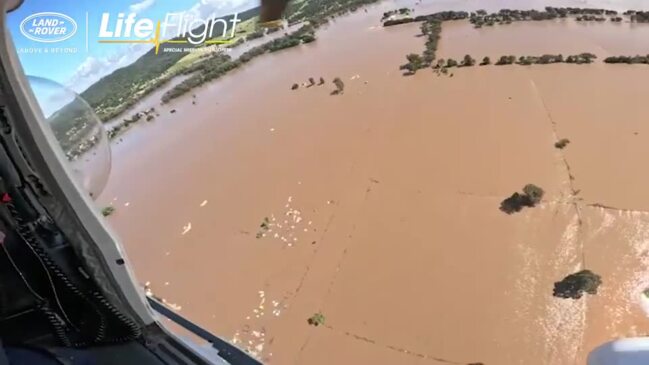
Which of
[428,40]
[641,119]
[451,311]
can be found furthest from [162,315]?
[428,40]

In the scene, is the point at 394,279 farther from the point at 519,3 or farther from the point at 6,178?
the point at 519,3

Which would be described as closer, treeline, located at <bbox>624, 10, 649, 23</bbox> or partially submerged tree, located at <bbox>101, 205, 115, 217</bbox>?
partially submerged tree, located at <bbox>101, 205, 115, 217</bbox>

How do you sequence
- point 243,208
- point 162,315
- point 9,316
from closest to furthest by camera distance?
point 9,316
point 162,315
point 243,208

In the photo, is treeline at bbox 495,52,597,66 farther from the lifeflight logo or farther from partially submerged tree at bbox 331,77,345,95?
the lifeflight logo

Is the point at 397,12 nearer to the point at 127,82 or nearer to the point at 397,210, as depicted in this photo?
the point at 127,82

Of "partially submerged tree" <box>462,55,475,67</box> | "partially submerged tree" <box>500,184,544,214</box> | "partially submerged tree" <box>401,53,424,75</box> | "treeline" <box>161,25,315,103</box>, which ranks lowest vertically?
"partially submerged tree" <box>500,184,544,214</box>

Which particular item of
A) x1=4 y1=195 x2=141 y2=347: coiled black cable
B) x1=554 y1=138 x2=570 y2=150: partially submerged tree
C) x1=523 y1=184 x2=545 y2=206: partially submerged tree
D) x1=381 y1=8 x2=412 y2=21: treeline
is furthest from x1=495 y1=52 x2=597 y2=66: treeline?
x1=4 y1=195 x2=141 y2=347: coiled black cable
